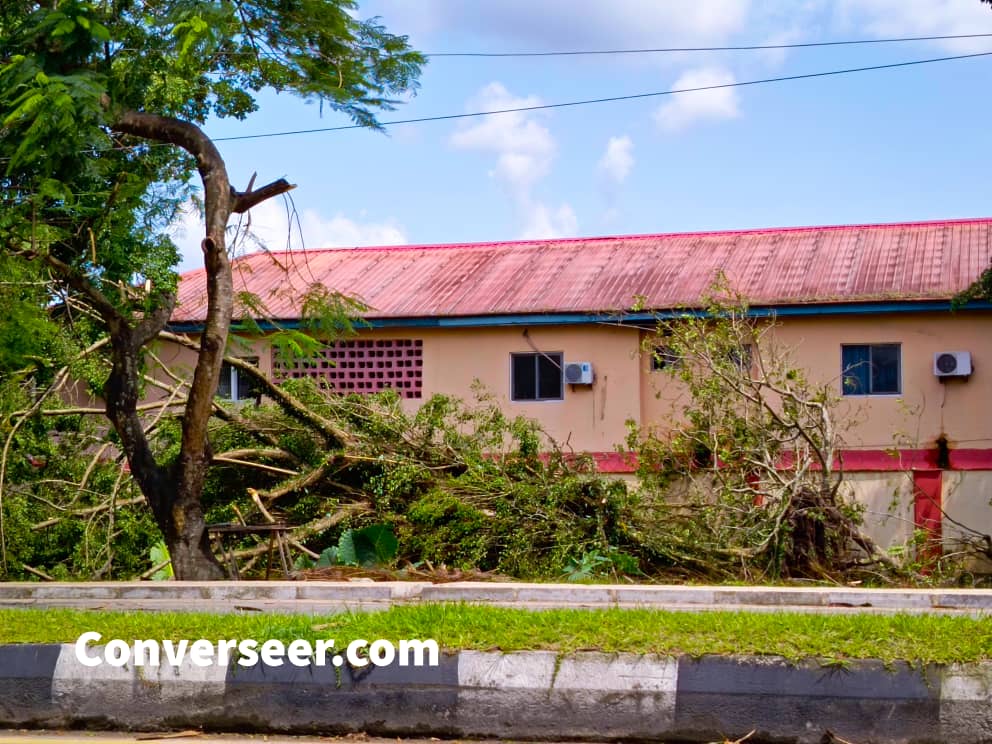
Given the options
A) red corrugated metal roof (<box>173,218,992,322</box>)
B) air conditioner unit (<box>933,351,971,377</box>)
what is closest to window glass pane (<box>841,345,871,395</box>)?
red corrugated metal roof (<box>173,218,992,322</box>)

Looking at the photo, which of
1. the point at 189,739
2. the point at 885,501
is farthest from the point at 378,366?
the point at 189,739

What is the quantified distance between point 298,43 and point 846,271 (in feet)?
32.3

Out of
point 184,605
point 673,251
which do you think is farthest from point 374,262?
point 184,605

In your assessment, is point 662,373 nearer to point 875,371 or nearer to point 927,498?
point 875,371

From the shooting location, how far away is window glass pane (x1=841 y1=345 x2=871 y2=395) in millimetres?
17719

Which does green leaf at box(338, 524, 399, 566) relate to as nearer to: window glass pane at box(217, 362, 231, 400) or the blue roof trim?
the blue roof trim

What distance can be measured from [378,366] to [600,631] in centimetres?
1361

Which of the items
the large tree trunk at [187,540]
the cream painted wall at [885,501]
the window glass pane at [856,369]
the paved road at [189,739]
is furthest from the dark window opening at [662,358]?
the paved road at [189,739]

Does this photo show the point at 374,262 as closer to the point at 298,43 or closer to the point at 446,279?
the point at 446,279

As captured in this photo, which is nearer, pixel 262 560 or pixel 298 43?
pixel 298 43

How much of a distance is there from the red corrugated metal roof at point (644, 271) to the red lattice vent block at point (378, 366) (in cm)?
64

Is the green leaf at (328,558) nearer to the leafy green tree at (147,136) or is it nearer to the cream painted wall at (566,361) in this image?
the leafy green tree at (147,136)

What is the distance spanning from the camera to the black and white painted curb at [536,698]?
5574mm

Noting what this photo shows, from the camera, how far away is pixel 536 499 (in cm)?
1413
